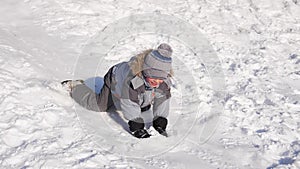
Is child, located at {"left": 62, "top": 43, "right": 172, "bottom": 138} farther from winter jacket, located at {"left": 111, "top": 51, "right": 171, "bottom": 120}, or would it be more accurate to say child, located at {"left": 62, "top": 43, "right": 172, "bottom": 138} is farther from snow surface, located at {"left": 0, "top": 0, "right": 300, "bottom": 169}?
snow surface, located at {"left": 0, "top": 0, "right": 300, "bottom": 169}

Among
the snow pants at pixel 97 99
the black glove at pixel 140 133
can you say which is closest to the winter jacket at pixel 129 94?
the snow pants at pixel 97 99

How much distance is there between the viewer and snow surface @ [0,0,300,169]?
3223 millimetres

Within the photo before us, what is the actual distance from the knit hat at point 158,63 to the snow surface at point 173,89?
62 cm

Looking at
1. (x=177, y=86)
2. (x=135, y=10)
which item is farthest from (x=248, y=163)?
(x=135, y=10)

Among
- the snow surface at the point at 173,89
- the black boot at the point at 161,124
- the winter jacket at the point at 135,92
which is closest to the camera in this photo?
the snow surface at the point at 173,89

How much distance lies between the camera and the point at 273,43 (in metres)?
5.94

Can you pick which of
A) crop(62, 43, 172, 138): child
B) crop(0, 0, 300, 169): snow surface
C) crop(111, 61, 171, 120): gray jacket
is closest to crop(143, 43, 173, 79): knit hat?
crop(62, 43, 172, 138): child

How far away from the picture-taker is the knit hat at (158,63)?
3.32 metres

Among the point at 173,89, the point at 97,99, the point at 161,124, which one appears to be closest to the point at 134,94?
the point at 161,124

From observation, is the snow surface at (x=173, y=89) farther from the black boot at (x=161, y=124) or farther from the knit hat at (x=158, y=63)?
the knit hat at (x=158, y=63)

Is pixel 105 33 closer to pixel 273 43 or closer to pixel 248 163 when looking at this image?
pixel 273 43

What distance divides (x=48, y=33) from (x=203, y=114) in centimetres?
248

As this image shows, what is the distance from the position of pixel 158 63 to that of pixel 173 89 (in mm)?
1379

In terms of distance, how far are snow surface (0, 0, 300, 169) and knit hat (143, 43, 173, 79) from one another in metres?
0.62
